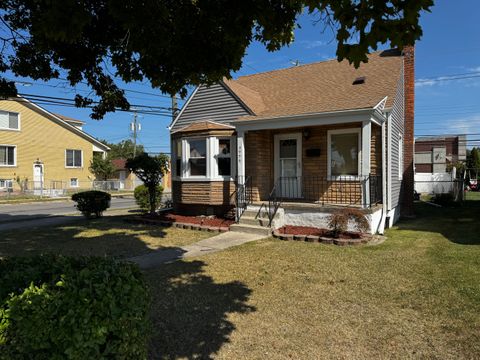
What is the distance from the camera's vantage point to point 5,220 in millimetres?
14898

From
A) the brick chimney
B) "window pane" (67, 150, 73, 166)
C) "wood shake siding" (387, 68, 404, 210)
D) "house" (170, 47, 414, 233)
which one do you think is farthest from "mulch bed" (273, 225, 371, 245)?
"window pane" (67, 150, 73, 166)

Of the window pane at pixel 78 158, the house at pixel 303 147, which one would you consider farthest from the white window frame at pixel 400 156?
the window pane at pixel 78 158

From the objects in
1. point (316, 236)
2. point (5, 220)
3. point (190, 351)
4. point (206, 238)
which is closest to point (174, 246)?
point (206, 238)

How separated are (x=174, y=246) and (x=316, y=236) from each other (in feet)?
12.1

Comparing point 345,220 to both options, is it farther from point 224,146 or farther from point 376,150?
point 224,146

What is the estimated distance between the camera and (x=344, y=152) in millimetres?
11555

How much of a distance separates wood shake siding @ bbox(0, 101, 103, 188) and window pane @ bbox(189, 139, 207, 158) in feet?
85.4

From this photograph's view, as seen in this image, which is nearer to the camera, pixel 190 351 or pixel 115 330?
pixel 115 330

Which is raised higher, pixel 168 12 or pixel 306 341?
pixel 168 12

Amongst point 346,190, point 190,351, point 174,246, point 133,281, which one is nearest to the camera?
point 133,281

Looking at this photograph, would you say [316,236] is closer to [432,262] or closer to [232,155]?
[432,262]

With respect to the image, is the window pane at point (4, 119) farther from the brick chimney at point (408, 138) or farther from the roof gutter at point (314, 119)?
the brick chimney at point (408, 138)

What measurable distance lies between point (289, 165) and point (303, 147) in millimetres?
845

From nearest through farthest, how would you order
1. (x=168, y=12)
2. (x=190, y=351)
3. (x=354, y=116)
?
1. (x=190, y=351)
2. (x=168, y=12)
3. (x=354, y=116)
